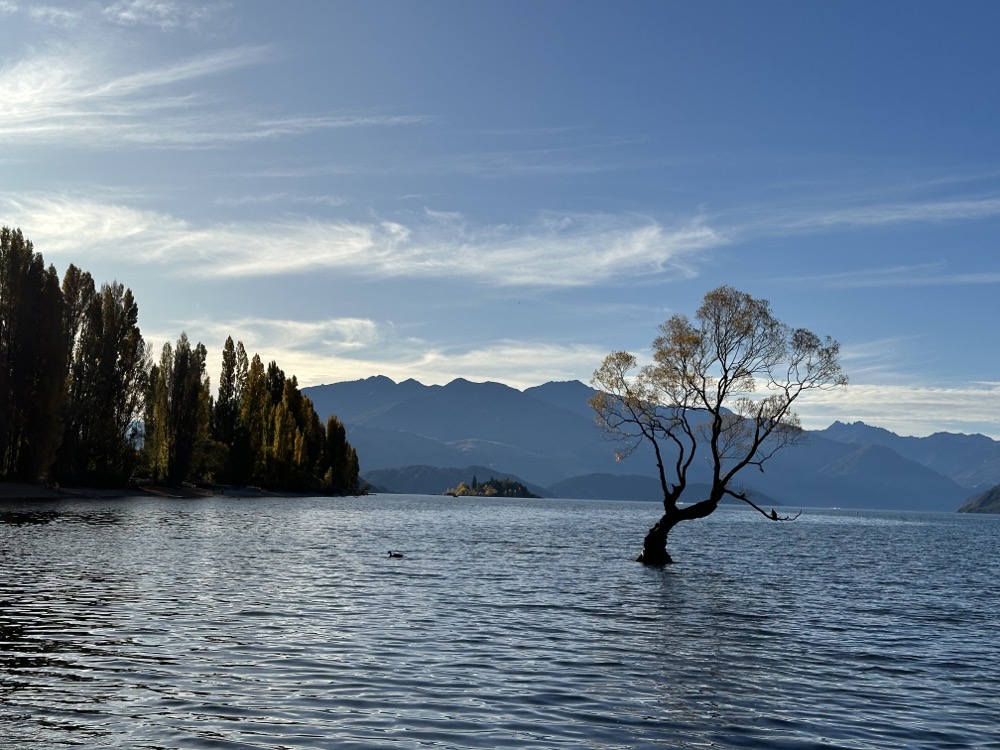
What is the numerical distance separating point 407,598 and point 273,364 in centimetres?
16097

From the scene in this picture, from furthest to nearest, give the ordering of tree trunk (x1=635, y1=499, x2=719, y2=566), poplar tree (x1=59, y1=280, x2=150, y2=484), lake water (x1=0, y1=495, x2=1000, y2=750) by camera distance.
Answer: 1. poplar tree (x1=59, y1=280, x2=150, y2=484)
2. tree trunk (x1=635, y1=499, x2=719, y2=566)
3. lake water (x1=0, y1=495, x2=1000, y2=750)

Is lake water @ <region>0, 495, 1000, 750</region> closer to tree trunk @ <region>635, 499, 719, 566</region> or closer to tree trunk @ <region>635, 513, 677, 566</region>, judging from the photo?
tree trunk @ <region>635, 499, 719, 566</region>

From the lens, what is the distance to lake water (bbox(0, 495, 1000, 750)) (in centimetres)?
1695

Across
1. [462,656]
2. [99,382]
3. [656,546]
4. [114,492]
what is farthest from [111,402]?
[462,656]

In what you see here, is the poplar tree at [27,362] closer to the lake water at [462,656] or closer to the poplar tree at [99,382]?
the poplar tree at [99,382]

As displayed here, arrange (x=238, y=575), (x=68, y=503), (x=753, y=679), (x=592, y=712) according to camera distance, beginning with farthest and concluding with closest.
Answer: (x=68, y=503)
(x=238, y=575)
(x=753, y=679)
(x=592, y=712)

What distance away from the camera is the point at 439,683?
20.9 meters

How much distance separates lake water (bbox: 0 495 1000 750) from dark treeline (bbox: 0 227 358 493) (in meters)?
53.5

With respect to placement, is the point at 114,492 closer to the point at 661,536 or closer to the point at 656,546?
the point at 656,546

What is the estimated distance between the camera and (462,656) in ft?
80.1

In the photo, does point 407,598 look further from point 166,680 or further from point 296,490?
point 296,490

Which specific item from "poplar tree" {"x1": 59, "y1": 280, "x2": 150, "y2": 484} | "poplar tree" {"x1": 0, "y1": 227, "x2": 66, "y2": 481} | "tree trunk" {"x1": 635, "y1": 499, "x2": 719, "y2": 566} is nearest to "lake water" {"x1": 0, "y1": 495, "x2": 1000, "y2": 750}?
"tree trunk" {"x1": 635, "y1": 499, "x2": 719, "y2": 566}

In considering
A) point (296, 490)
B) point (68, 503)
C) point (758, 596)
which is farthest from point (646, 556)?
point (296, 490)

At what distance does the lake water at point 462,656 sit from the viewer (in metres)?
17.0
